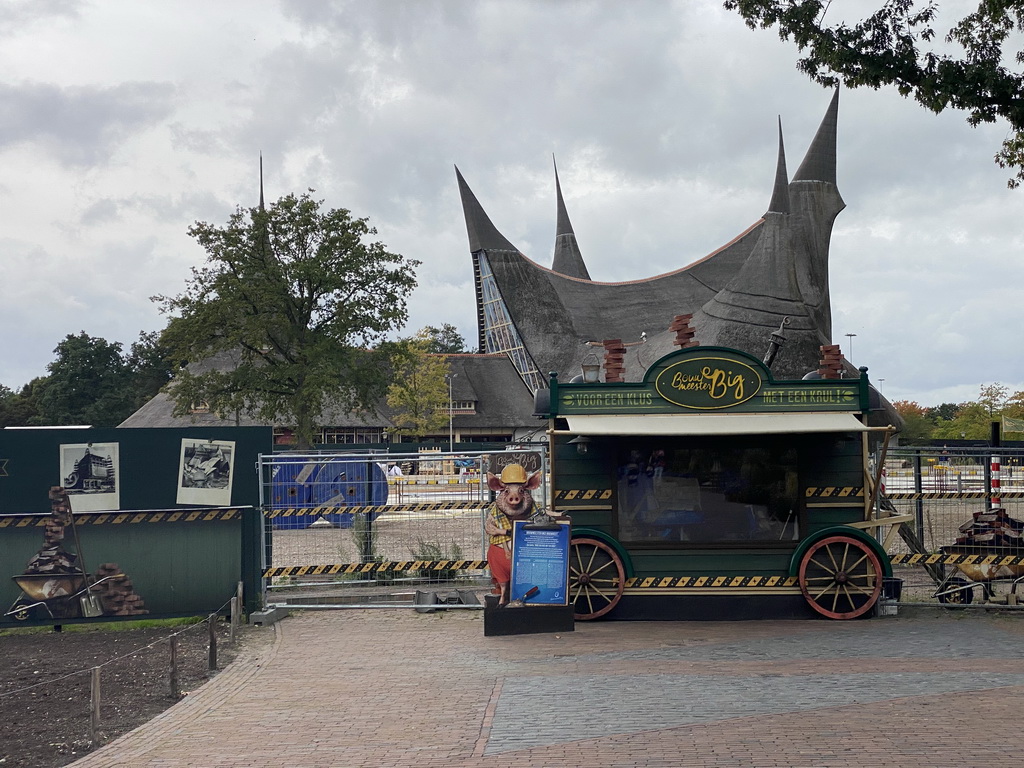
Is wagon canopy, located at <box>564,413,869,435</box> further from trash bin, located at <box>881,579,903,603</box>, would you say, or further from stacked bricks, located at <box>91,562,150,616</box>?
stacked bricks, located at <box>91,562,150,616</box>

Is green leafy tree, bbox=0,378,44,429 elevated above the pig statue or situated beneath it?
elevated above

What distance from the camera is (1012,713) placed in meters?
8.06

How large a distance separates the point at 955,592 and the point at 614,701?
726cm

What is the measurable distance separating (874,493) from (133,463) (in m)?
9.65

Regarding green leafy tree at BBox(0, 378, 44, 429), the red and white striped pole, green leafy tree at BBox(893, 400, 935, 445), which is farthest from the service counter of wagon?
green leafy tree at BBox(0, 378, 44, 429)

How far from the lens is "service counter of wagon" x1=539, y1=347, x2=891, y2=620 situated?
43.1 ft

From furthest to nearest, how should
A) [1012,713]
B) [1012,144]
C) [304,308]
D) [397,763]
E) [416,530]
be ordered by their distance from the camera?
1. [304,308]
2. [416,530]
3. [1012,144]
4. [1012,713]
5. [397,763]

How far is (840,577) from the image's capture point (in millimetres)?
13078

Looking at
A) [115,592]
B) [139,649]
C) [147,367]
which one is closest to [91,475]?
[115,592]

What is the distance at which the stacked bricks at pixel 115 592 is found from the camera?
13422 millimetres

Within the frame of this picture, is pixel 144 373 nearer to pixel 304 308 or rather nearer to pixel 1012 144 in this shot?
pixel 304 308

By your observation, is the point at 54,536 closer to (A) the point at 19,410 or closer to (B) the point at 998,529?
(B) the point at 998,529

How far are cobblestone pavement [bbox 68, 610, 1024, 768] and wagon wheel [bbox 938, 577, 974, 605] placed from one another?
1.13m

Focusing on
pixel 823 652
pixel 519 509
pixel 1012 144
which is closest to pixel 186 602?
pixel 519 509
